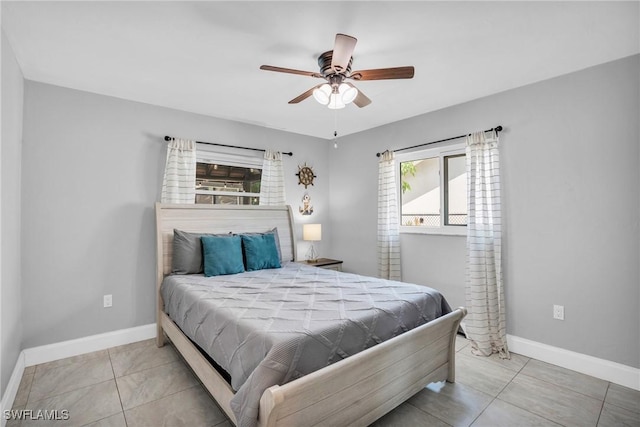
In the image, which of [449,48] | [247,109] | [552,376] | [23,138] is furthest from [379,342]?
[23,138]

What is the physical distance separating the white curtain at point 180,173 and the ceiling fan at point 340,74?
1.79 metres

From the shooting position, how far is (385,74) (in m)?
2.12

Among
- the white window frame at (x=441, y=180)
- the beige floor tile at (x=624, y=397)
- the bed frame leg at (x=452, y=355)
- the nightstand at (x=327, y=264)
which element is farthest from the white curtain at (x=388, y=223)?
the beige floor tile at (x=624, y=397)

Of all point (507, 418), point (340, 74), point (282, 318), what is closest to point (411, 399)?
point (507, 418)

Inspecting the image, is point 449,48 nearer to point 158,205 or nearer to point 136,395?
point 158,205

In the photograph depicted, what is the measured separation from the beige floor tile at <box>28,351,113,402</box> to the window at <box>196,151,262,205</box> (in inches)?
74.3

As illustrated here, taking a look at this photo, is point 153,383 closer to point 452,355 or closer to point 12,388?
point 12,388

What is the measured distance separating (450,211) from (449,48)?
6.07 ft

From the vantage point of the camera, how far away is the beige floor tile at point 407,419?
6.34ft

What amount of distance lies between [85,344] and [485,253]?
3899 millimetres

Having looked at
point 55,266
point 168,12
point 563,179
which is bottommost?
point 55,266

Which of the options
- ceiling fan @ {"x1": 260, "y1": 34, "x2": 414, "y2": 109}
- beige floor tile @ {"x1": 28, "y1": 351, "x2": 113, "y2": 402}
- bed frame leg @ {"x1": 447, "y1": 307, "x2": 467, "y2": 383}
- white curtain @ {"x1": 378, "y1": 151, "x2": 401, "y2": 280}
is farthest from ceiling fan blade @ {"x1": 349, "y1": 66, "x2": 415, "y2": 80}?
beige floor tile @ {"x1": 28, "y1": 351, "x2": 113, "y2": 402}

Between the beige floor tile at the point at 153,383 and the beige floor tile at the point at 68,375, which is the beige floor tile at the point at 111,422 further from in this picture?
the beige floor tile at the point at 68,375

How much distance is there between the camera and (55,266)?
283cm
